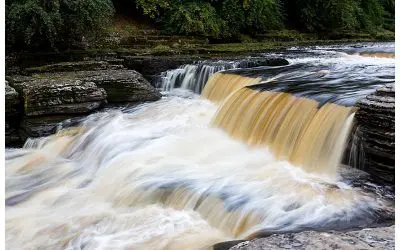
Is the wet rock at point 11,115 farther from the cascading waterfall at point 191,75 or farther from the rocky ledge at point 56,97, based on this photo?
the cascading waterfall at point 191,75

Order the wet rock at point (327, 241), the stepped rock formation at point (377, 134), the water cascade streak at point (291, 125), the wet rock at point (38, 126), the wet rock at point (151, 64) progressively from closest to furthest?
the wet rock at point (327, 241) → the stepped rock formation at point (377, 134) → the water cascade streak at point (291, 125) → the wet rock at point (38, 126) → the wet rock at point (151, 64)

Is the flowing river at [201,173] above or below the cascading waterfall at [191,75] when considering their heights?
below

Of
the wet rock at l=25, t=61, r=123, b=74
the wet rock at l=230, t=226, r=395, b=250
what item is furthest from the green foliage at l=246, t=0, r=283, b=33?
the wet rock at l=230, t=226, r=395, b=250

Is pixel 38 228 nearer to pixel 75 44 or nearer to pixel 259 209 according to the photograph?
pixel 259 209

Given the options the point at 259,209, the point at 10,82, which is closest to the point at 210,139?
the point at 259,209

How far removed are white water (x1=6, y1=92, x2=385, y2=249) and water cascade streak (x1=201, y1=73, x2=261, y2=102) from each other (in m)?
1.65

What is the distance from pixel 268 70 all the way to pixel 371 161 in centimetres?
524

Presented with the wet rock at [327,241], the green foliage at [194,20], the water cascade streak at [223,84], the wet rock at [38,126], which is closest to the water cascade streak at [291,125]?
the water cascade streak at [223,84]

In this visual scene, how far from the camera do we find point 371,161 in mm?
4812

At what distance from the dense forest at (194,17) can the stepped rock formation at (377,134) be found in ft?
25.6

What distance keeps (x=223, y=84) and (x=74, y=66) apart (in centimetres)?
336

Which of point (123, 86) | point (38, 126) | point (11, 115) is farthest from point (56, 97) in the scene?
point (123, 86)

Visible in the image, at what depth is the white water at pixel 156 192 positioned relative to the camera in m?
4.18

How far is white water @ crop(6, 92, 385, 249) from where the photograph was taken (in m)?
4.18
